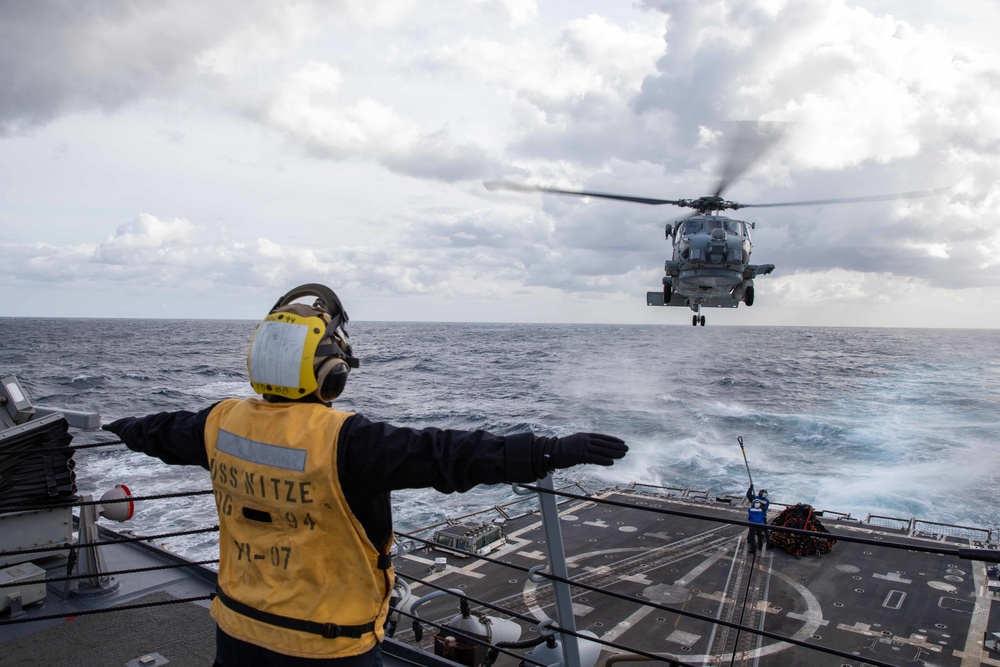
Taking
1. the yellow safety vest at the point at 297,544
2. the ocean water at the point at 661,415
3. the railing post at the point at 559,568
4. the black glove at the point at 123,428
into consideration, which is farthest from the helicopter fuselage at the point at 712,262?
the yellow safety vest at the point at 297,544

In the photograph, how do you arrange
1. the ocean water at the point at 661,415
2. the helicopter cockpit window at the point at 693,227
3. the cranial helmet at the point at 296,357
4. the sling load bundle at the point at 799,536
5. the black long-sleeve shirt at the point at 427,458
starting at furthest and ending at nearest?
the ocean water at the point at 661,415
the helicopter cockpit window at the point at 693,227
the sling load bundle at the point at 799,536
the cranial helmet at the point at 296,357
the black long-sleeve shirt at the point at 427,458

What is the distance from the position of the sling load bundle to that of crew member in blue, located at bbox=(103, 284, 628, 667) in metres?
21.3

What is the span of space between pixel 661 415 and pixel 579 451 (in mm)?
46537

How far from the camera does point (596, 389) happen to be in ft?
193

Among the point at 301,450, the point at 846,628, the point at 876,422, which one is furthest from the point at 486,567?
the point at 876,422

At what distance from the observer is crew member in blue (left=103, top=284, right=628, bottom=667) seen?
7.26 ft

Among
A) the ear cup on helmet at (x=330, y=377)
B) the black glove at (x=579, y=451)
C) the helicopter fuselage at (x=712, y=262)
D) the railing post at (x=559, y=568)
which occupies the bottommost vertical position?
the railing post at (x=559, y=568)

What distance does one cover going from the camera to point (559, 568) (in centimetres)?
304

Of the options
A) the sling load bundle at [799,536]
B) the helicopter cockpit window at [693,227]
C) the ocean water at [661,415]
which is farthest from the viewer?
the ocean water at [661,415]

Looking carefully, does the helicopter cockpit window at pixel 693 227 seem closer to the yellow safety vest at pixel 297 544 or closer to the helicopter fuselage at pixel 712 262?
the helicopter fuselage at pixel 712 262

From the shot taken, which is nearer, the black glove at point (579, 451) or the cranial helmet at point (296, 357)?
the black glove at point (579, 451)

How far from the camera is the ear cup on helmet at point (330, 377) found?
2497 millimetres

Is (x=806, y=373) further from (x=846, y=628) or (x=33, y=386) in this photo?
(x=33, y=386)

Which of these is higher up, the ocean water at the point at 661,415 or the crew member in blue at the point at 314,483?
the crew member in blue at the point at 314,483
